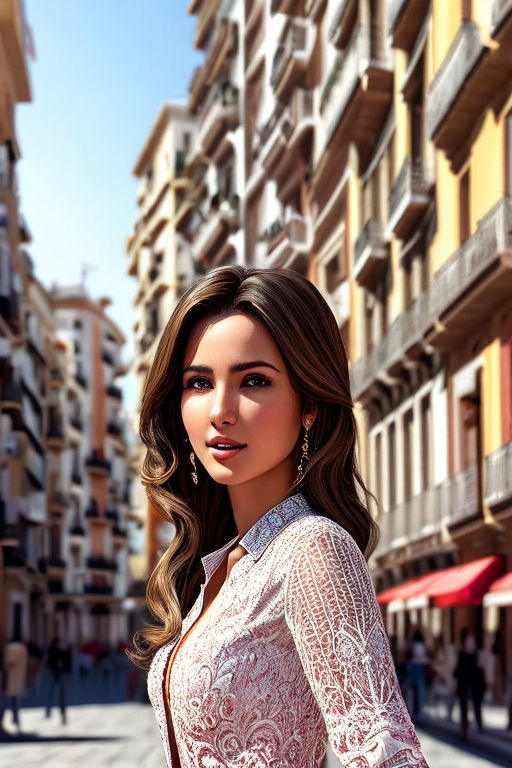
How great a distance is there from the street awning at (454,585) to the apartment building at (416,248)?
0.04 m

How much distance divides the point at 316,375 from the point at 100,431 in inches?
2649

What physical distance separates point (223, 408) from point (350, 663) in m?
0.45

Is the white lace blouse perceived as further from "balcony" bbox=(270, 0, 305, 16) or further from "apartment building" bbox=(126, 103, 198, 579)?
"apartment building" bbox=(126, 103, 198, 579)

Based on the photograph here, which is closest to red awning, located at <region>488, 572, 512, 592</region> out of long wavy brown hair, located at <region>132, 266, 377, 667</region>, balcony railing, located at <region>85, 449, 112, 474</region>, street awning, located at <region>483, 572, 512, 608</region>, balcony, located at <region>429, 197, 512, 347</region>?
street awning, located at <region>483, 572, 512, 608</region>

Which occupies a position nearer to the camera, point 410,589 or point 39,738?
point 39,738

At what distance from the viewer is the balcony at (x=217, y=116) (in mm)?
37688

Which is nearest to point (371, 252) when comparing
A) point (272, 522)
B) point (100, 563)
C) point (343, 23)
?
point (343, 23)

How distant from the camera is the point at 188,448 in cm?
230

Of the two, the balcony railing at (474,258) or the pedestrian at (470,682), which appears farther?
the pedestrian at (470,682)

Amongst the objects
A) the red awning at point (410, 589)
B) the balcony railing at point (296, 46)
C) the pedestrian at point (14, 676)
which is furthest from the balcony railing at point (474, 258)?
the balcony railing at point (296, 46)

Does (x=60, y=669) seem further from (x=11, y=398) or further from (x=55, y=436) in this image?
(x=55, y=436)

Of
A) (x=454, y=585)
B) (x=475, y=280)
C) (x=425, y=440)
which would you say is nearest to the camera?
(x=475, y=280)

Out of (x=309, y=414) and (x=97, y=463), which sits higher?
(x=97, y=463)

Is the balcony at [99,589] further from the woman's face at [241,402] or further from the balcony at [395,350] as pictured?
the woman's face at [241,402]
